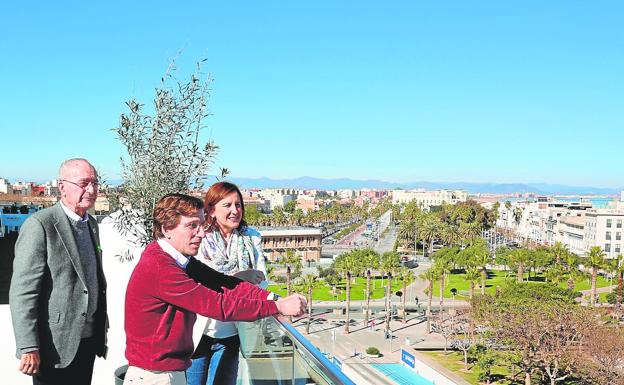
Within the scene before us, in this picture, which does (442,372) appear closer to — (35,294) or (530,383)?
(530,383)

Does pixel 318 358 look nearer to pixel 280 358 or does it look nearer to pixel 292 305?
pixel 292 305

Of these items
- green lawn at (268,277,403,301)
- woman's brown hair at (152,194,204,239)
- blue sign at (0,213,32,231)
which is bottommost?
green lawn at (268,277,403,301)

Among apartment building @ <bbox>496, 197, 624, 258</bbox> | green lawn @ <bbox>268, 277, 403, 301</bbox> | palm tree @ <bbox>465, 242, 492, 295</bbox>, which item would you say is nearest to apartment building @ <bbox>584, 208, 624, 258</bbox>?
apartment building @ <bbox>496, 197, 624, 258</bbox>

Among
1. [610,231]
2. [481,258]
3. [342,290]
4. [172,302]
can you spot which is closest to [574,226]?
[610,231]

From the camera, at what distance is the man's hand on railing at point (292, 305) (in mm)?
2182

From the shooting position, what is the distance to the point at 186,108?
15.5 feet

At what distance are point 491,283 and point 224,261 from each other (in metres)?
47.3

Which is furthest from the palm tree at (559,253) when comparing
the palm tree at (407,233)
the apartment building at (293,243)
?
the palm tree at (407,233)

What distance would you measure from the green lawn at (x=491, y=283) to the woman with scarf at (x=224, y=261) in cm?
4127

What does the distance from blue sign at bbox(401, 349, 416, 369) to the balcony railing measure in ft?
78.4

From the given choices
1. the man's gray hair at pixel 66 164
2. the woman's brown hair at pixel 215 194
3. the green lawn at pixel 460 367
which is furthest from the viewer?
the green lawn at pixel 460 367

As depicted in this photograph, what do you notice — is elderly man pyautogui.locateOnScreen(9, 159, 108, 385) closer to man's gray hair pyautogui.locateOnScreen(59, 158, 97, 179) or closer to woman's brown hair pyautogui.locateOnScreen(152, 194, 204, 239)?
man's gray hair pyautogui.locateOnScreen(59, 158, 97, 179)

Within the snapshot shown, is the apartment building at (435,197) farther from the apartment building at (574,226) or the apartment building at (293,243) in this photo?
the apartment building at (293,243)

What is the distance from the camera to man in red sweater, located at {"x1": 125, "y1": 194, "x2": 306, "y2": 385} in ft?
6.66
